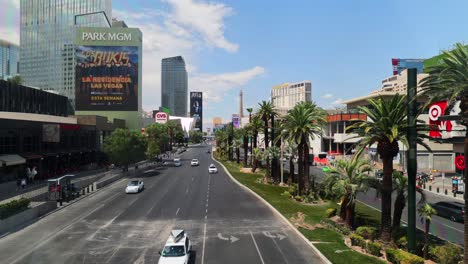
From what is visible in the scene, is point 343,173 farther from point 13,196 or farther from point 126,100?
point 126,100

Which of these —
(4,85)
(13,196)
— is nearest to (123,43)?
(4,85)

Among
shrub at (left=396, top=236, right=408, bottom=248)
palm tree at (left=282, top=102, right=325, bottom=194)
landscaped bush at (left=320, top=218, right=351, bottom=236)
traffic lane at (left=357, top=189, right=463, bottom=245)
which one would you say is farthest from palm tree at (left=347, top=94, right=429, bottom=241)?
palm tree at (left=282, top=102, right=325, bottom=194)

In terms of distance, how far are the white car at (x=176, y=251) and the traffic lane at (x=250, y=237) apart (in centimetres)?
171

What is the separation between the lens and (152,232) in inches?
1124

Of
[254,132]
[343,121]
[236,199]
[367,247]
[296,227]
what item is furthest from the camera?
[343,121]

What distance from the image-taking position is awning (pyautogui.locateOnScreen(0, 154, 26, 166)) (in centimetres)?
4709

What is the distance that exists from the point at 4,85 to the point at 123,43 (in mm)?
57668

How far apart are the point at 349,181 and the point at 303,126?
14018mm

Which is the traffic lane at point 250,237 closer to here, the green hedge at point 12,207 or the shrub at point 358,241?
the shrub at point 358,241

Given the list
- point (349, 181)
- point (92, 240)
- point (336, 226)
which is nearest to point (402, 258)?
point (336, 226)

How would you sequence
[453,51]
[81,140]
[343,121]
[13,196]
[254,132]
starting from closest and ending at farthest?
[453,51] < [13,196] < [254,132] < [81,140] < [343,121]

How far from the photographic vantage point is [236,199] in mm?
43406

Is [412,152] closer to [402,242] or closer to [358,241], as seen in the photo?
[402,242]

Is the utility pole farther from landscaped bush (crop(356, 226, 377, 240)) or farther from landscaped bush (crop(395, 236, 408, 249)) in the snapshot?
landscaped bush (crop(356, 226, 377, 240))
